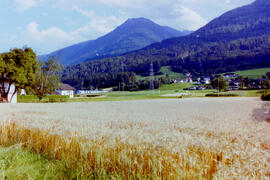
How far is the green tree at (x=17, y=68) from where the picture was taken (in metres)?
42.3

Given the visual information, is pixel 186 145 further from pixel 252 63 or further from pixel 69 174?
pixel 252 63

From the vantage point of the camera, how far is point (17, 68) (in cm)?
4244

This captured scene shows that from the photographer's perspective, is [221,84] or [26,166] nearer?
[26,166]

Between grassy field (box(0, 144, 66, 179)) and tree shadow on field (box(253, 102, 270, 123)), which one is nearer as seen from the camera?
grassy field (box(0, 144, 66, 179))

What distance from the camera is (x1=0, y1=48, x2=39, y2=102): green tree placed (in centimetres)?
4233

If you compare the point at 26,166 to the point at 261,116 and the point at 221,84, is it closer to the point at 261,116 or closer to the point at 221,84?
the point at 261,116

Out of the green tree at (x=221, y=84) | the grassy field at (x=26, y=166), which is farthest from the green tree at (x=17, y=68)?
the green tree at (x=221, y=84)

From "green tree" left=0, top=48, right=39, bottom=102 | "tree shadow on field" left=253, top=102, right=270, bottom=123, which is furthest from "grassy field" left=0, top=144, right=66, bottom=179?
"green tree" left=0, top=48, right=39, bottom=102

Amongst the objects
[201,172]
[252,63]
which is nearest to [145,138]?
[201,172]

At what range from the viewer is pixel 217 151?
2676 mm

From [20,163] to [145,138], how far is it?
2.71 m

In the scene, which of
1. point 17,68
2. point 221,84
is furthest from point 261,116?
point 221,84

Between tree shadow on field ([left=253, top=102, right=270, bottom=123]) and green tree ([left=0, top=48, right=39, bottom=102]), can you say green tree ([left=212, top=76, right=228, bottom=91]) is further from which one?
tree shadow on field ([left=253, top=102, right=270, bottom=123])

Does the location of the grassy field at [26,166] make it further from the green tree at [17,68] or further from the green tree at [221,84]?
the green tree at [221,84]
